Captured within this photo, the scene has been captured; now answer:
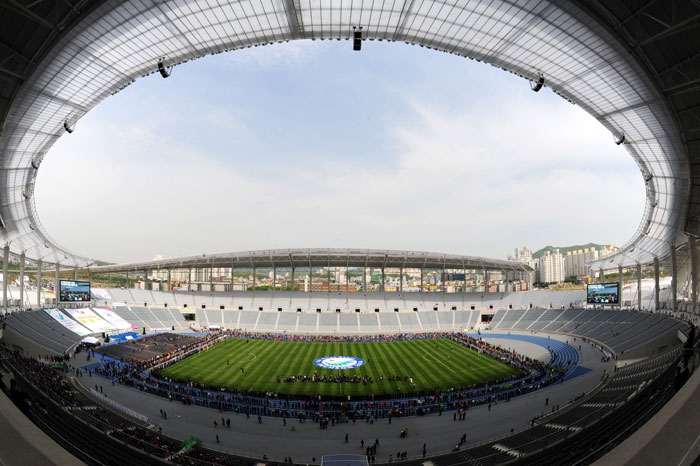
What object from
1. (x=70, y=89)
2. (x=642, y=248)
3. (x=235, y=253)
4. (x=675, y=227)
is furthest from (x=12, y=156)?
(x=642, y=248)

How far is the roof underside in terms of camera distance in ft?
215

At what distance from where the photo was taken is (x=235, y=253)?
66250 mm

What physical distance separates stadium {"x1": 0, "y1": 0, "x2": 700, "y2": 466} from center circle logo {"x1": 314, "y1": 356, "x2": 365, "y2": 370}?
39cm

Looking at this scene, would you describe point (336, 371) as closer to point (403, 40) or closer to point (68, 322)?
point (403, 40)

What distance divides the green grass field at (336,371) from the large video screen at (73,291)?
20699 mm

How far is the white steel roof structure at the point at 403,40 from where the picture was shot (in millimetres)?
14727

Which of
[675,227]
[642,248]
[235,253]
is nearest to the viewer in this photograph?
[675,227]

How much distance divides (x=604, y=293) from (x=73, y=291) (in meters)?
70.1

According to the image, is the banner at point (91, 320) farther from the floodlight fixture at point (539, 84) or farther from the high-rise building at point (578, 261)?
the high-rise building at point (578, 261)

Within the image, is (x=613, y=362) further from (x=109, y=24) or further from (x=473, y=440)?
(x=109, y=24)

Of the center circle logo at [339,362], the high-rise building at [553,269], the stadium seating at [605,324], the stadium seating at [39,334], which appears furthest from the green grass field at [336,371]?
the high-rise building at [553,269]

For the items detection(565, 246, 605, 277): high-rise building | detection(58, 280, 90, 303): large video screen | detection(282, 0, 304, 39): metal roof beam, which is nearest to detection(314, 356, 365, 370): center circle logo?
detection(282, 0, 304, 39): metal roof beam

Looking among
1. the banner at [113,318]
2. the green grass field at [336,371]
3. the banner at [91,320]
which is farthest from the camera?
the banner at [113,318]

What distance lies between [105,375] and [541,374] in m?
36.7
